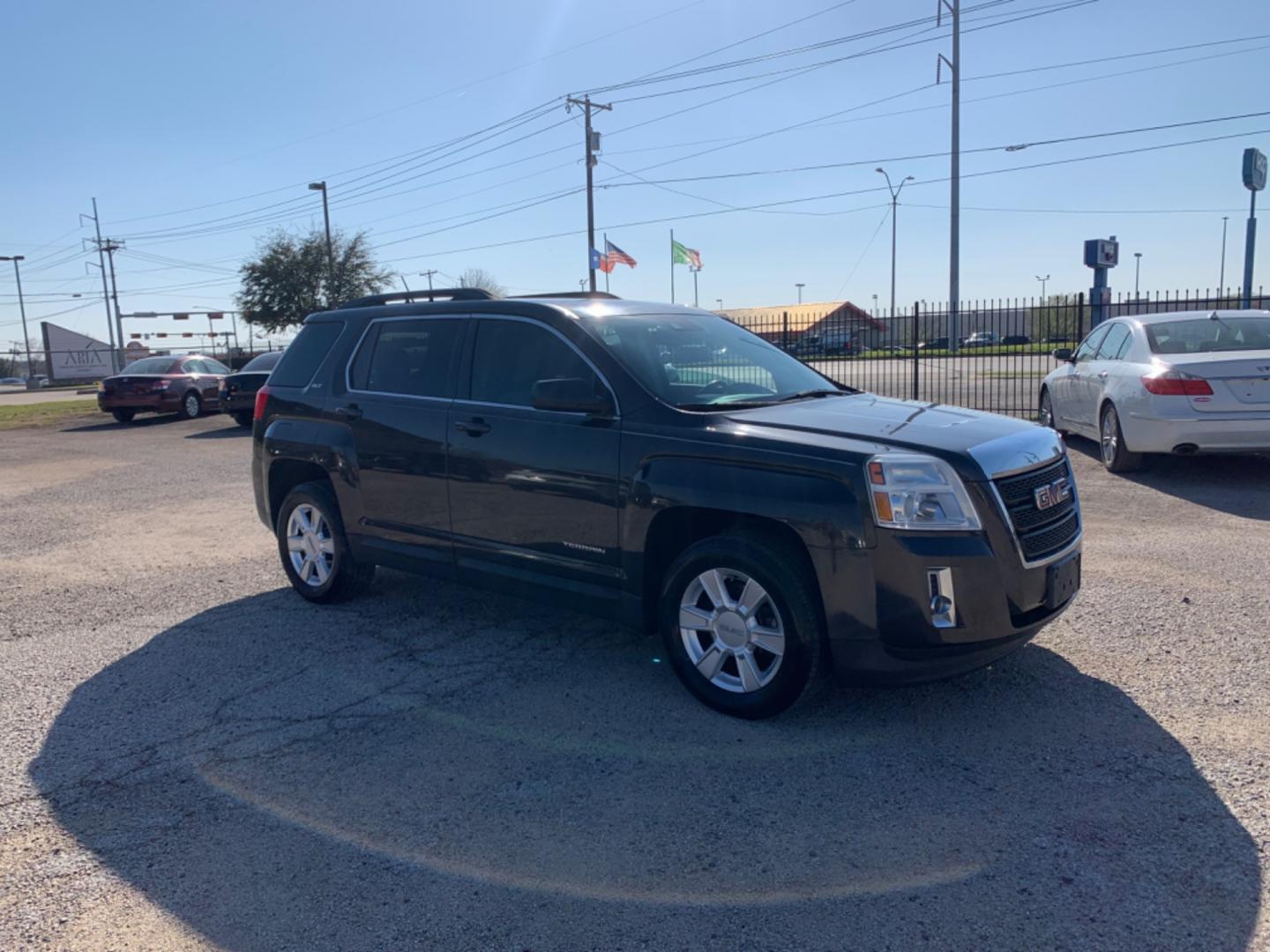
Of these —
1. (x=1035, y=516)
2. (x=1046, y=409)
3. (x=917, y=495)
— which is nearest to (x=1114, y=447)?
(x=1046, y=409)

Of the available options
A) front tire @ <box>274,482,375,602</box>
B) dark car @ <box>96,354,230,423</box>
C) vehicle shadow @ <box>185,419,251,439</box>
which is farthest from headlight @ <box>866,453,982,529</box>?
dark car @ <box>96,354,230,423</box>

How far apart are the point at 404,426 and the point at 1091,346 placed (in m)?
8.40

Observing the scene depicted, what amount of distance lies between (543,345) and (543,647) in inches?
64.1

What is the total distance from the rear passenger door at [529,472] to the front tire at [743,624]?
0.41 m

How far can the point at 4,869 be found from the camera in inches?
130

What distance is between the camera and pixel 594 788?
3.77 metres

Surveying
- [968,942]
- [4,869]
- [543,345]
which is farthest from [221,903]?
[543,345]

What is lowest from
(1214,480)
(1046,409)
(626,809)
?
(626,809)

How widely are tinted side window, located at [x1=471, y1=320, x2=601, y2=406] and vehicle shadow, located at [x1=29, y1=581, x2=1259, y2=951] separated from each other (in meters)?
1.40

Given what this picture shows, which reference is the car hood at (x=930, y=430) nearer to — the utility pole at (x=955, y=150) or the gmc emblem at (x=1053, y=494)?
the gmc emblem at (x=1053, y=494)

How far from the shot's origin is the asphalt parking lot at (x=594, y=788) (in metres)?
2.96

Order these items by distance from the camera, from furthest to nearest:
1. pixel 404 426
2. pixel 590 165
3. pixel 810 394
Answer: pixel 590 165 → pixel 404 426 → pixel 810 394

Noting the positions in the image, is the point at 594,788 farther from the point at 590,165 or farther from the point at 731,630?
the point at 590,165

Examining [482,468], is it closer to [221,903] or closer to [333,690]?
[333,690]
